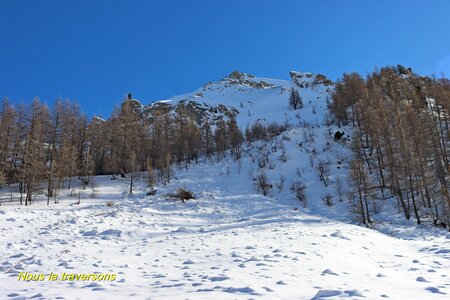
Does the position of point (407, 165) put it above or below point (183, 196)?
above

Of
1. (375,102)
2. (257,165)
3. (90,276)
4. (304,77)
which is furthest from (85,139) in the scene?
(304,77)

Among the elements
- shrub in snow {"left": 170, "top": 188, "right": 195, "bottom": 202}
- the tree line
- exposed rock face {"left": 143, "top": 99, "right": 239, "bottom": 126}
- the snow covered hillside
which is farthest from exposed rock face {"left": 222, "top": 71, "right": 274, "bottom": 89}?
shrub in snow {"left": 170, "top": 188, "right": 195, "bottom": 202}

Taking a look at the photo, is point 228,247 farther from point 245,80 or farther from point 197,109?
point 245,80

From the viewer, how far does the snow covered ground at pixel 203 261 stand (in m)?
6.32

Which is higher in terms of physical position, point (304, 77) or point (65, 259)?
point (304, 77)

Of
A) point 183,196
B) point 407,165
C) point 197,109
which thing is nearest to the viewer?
point 407,165

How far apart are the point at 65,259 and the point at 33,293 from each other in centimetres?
448

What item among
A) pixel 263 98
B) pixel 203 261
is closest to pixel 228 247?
pixel 203 261

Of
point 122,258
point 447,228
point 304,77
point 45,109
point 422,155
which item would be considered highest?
point 304,77

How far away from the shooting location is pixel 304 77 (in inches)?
5482

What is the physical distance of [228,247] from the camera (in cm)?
1256

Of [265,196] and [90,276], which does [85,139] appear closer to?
[265,196]

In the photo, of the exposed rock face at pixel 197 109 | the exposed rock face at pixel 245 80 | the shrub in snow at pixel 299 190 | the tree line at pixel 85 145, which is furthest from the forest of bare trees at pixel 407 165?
the exposed rock face at pixel 245 80

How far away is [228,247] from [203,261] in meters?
2.68
